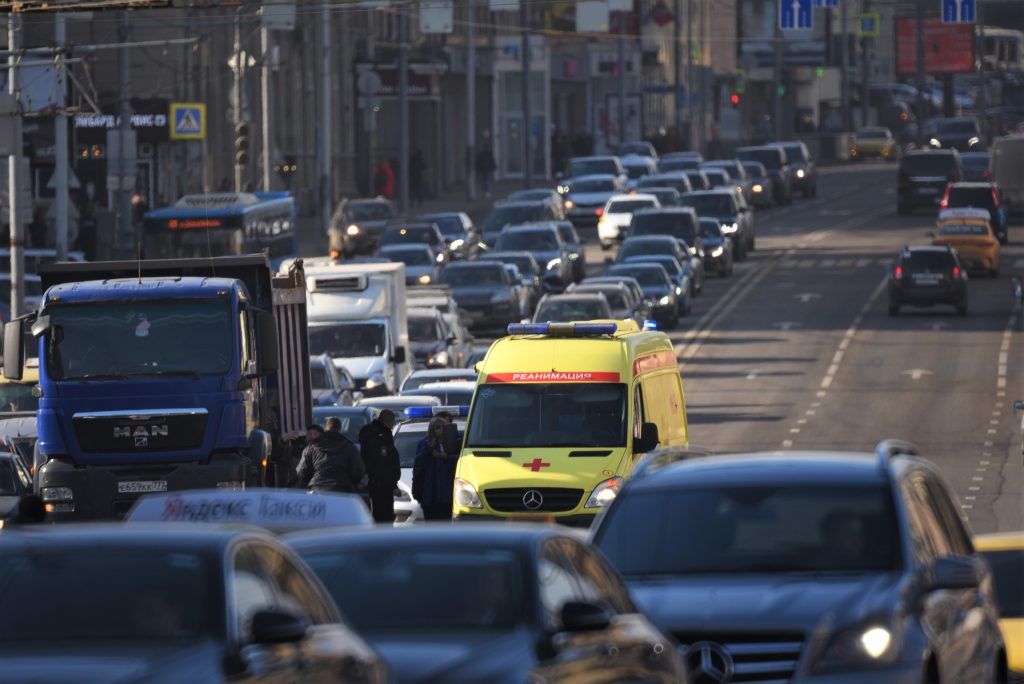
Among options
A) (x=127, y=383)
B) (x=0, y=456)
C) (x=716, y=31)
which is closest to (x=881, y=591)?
(x=127, y=383)

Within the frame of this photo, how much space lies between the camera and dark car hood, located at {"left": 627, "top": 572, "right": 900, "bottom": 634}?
34.8 ft

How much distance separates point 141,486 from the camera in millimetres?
21734

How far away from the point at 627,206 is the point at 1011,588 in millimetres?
51583

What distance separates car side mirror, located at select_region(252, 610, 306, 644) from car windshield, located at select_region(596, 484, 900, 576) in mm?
3148

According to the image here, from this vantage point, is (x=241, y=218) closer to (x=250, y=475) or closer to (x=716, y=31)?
(x=250, y=475)

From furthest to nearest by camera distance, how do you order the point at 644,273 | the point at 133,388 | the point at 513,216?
the point at 513,216 → the point at 644,273 → the point at 133,388

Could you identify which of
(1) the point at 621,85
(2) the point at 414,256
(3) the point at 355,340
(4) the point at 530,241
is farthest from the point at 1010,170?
(3) the point at 355,340

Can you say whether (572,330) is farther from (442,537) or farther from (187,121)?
(187,121)

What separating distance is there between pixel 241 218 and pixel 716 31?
94258 millimetres

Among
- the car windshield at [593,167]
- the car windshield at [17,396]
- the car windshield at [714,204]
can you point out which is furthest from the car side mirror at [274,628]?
the car windshield at [593,167]

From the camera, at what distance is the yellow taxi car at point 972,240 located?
197ft

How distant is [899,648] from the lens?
10.5m

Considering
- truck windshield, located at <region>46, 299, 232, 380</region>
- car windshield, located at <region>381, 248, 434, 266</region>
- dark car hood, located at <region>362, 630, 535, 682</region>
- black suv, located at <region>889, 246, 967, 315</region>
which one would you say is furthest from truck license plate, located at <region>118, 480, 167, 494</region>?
car windshield, located at <region>381, 248, 434, 266</region>

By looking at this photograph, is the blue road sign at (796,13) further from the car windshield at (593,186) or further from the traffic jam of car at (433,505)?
the car windshield at (593,186)
